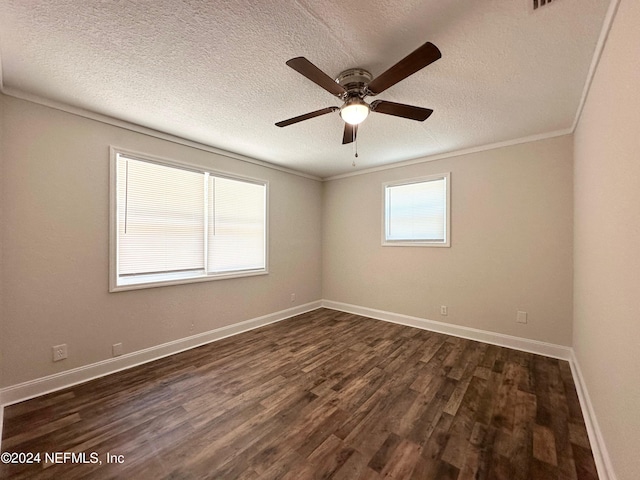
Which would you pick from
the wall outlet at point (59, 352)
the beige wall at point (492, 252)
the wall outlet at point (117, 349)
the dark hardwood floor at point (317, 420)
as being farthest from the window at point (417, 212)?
the wall outlet at point (59, 352)

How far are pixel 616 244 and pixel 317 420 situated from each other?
2.12 meters

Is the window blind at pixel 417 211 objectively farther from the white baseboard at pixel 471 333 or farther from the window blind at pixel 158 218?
the window blind at pixel 158 218

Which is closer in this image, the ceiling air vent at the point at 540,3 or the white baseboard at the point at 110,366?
the ceiling air vent at the point at 540,3

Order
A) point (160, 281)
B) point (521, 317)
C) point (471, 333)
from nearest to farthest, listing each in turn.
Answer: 1. point (160, 281)
2. point (521, 317)
3. point (471, 333)

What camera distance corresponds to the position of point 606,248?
1.51 metres

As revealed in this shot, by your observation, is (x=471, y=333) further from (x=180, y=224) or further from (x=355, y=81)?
(x=180, y=224)

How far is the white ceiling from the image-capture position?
A: 1340 mm

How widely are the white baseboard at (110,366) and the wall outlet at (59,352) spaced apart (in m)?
0.14

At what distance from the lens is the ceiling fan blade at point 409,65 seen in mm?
1258

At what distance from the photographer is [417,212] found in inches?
154

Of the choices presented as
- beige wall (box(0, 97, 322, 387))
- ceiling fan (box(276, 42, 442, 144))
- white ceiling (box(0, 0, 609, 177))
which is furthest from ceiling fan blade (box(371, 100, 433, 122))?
beige wall (box(0, 97, 322, 387))

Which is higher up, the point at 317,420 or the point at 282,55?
the point at 282,55

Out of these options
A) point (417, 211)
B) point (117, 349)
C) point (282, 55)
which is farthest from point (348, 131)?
point (117, 349)

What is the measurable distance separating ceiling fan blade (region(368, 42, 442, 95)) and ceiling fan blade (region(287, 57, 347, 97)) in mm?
234
